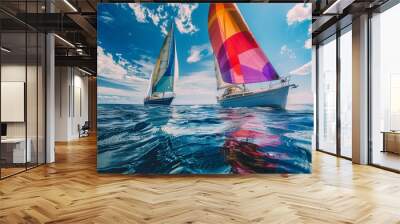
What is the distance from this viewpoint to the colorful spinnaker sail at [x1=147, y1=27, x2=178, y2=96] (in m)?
6.26

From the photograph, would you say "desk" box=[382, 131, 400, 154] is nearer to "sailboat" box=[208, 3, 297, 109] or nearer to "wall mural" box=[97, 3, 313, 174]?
"wall mural" box=[97, 3, 313, 174]

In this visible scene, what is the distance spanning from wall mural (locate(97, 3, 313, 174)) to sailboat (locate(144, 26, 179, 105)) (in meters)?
0.02

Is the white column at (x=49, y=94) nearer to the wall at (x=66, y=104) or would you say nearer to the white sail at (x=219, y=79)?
the white sail at (x=219, y=79)

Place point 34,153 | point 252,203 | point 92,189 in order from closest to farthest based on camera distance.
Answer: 1. point 252,203
2. point 92,189
3. point 34,153

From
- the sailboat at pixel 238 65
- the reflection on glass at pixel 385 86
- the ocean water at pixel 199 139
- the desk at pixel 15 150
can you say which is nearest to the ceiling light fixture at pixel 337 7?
the reflection on glass at pixel 385 86

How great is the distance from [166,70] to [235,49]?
1282mm

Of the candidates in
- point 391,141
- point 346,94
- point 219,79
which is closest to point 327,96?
point 346,94

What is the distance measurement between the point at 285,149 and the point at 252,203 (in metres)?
2.15

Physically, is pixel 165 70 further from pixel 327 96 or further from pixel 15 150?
pixel 327 96

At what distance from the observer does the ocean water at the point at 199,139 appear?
6.24m

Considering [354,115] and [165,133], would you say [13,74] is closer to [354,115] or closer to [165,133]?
[165,133]

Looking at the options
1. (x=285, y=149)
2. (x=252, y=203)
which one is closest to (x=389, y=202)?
(x=252, y=203)

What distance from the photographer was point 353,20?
7785mm

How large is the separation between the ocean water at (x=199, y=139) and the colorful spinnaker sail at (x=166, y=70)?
36cm
